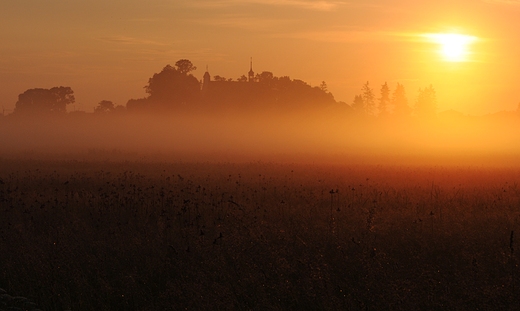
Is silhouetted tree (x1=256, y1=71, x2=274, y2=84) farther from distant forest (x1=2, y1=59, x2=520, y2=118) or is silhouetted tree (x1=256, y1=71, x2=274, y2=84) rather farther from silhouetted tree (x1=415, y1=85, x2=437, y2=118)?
silhouetted tree (x1=415, y1=85, x2=437, y2=118)

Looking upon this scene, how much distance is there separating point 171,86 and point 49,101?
55402mm

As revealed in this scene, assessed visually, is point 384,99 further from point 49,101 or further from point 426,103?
point 49,101

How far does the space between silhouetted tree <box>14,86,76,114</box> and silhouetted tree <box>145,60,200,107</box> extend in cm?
→ 4907

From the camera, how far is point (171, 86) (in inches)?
4060

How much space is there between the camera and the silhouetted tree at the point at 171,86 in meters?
102

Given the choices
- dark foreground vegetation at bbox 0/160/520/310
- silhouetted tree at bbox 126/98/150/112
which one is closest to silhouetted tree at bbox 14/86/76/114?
silhouetted tree at bbox 126/98/150/112

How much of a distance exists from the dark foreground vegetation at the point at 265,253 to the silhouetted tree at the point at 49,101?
13575 cm

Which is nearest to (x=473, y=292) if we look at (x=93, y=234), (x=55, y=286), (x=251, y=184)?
(x=55, y=286)

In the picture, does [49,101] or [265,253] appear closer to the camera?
[265,253]

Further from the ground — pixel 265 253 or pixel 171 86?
pixel 171 86

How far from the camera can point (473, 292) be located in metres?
8.31

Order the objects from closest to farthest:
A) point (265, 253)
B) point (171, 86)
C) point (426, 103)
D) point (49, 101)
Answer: point (265, 253) < point (171, 86) < point (426, 103) < point (49, 101)

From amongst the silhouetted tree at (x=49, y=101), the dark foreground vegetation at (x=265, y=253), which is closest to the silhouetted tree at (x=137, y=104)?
the silhouetted tree at (x=49, y=101)

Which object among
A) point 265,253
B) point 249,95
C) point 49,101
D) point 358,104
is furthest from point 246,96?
point 265,253
